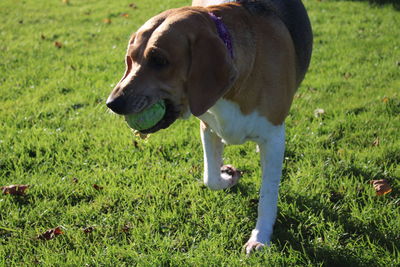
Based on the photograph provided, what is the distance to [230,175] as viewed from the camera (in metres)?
4.31

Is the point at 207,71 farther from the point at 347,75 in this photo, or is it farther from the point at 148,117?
the point at 347,75

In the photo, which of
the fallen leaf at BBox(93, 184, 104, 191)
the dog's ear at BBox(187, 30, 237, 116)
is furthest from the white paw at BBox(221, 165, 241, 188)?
the dog's ear at BBox(187, 30, 237, 116)

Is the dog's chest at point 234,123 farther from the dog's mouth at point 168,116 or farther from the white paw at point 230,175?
the white paw at point 230,175

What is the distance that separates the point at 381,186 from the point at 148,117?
220cm

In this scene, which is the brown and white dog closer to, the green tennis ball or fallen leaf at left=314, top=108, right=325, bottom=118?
the green tennis ball

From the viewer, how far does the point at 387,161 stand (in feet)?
14.9

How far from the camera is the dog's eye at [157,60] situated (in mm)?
2844

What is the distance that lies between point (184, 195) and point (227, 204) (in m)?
0.41

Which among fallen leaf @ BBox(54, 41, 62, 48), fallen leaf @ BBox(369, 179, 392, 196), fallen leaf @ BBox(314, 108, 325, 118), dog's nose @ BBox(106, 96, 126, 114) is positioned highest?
dog's nose @ BBox(106, 96, 126, 114)

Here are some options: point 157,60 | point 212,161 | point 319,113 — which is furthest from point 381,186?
point 157,60

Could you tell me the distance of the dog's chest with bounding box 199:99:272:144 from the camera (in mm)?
3391

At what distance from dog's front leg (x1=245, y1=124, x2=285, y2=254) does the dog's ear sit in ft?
2.65

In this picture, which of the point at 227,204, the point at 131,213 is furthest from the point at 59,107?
the point at 227,204

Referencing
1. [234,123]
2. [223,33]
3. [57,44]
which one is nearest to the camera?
[223,33]
